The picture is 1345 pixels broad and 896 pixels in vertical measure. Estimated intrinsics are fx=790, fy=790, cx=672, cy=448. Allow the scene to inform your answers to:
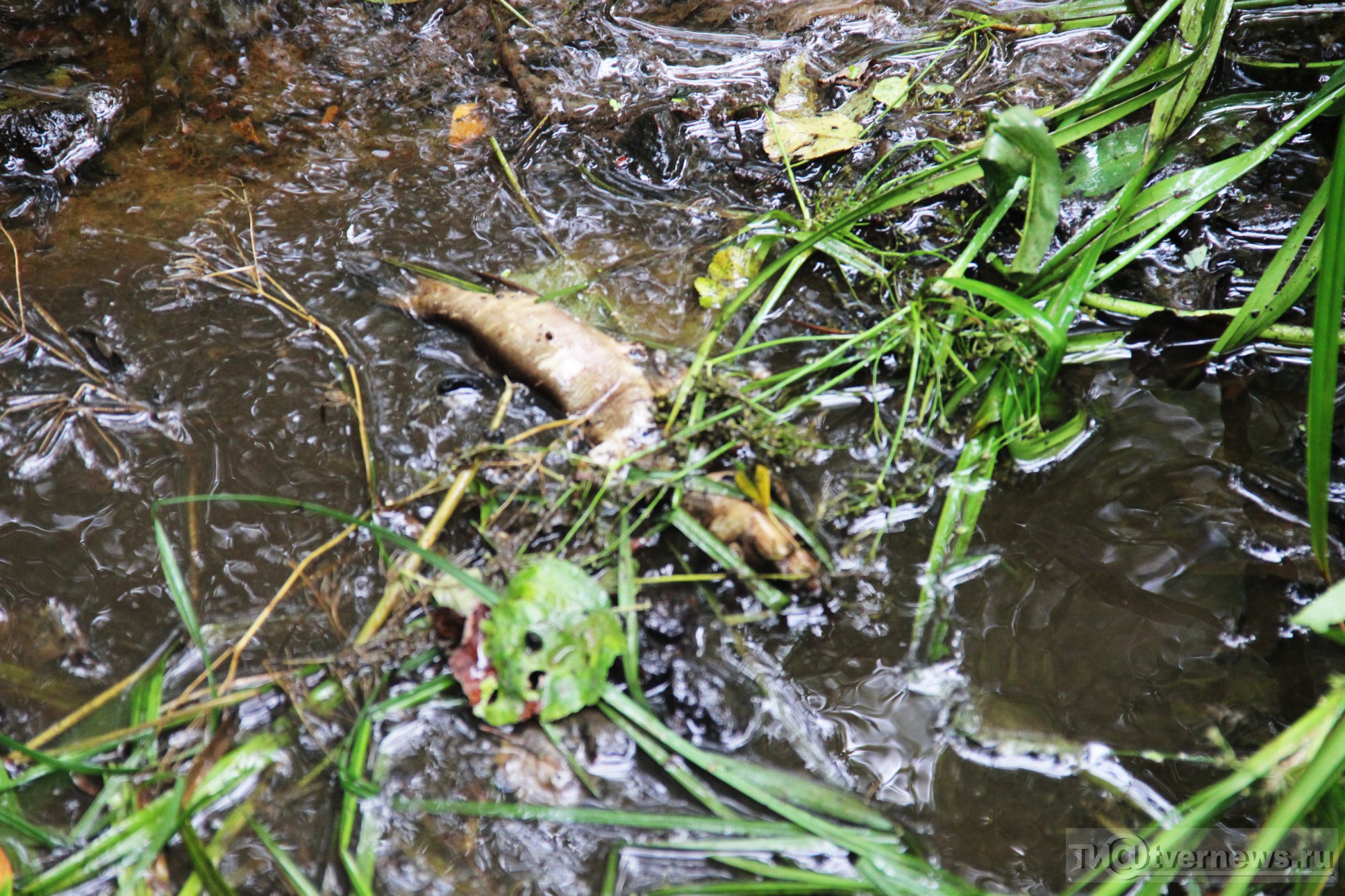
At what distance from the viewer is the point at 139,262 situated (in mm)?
2406

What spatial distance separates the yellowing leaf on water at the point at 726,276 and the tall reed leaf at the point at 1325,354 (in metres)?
1.29

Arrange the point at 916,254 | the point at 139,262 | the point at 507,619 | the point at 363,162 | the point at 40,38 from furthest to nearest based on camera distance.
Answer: the point at 40,38 < the point at 363,162 < the point at 139,262 < the point at 916,254 < the point at 507,619

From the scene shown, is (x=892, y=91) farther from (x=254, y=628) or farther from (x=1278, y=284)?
(x=254, y=628)

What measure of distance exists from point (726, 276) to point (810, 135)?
0.65m

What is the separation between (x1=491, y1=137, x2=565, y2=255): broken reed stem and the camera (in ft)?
8.06

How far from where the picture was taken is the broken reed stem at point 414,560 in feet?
5.70

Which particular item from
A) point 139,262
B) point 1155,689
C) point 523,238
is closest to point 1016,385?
point 1155,689

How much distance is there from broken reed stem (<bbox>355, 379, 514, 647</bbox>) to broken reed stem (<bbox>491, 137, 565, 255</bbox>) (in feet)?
2.21

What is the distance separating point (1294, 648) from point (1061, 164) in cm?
143

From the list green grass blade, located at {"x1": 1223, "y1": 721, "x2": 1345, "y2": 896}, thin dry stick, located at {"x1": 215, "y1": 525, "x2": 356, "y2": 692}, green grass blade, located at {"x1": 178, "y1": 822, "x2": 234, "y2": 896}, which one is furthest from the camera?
thin dry stick, located at {"x1": 215, "y1": 525, "x2": 356, "y2": 692}

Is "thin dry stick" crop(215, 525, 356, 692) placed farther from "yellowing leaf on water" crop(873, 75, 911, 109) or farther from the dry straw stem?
"yellowing leaf on water" crop(873, 75, 911, 109)

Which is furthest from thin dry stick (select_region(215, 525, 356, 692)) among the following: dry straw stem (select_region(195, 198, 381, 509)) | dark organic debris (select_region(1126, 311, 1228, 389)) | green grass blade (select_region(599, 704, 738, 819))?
dark organic debris (select_region(1126, 311, 1228, 389))

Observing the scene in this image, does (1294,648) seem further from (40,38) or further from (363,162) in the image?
(40,38)

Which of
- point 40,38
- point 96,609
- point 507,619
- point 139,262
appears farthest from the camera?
point 40,38
